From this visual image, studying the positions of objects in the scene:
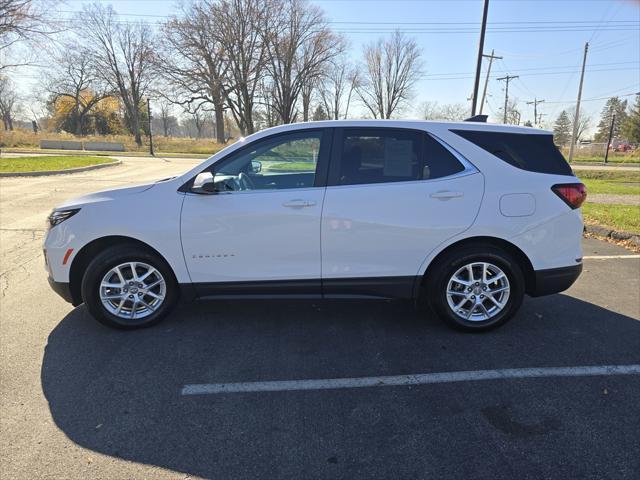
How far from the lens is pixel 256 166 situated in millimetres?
3748

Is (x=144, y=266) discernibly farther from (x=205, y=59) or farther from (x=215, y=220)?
(x=205, y=59)

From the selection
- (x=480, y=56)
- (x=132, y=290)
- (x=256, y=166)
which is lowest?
(x=132, y=290)

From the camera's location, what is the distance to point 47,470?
85.7 inches

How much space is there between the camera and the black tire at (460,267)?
3.60m

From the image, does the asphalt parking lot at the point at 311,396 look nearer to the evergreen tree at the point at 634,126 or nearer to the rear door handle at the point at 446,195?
the rear door handle at the point at 446,195

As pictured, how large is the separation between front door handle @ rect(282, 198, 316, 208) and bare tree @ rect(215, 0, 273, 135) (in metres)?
43.5

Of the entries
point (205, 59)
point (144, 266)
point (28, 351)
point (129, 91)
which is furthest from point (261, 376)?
point (129, 91)

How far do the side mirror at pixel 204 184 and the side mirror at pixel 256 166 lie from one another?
0.40m

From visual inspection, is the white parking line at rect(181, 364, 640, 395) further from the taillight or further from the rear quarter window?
the rear quarter window

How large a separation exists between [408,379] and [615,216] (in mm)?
7335

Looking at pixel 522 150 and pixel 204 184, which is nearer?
pixel 204 184

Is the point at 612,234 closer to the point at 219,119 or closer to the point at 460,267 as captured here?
the point at 460,267

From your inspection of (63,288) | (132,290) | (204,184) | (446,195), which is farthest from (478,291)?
(63,288)

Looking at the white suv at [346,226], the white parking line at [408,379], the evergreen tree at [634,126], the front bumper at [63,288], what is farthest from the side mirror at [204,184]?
the evergreen tree at [634,126]
